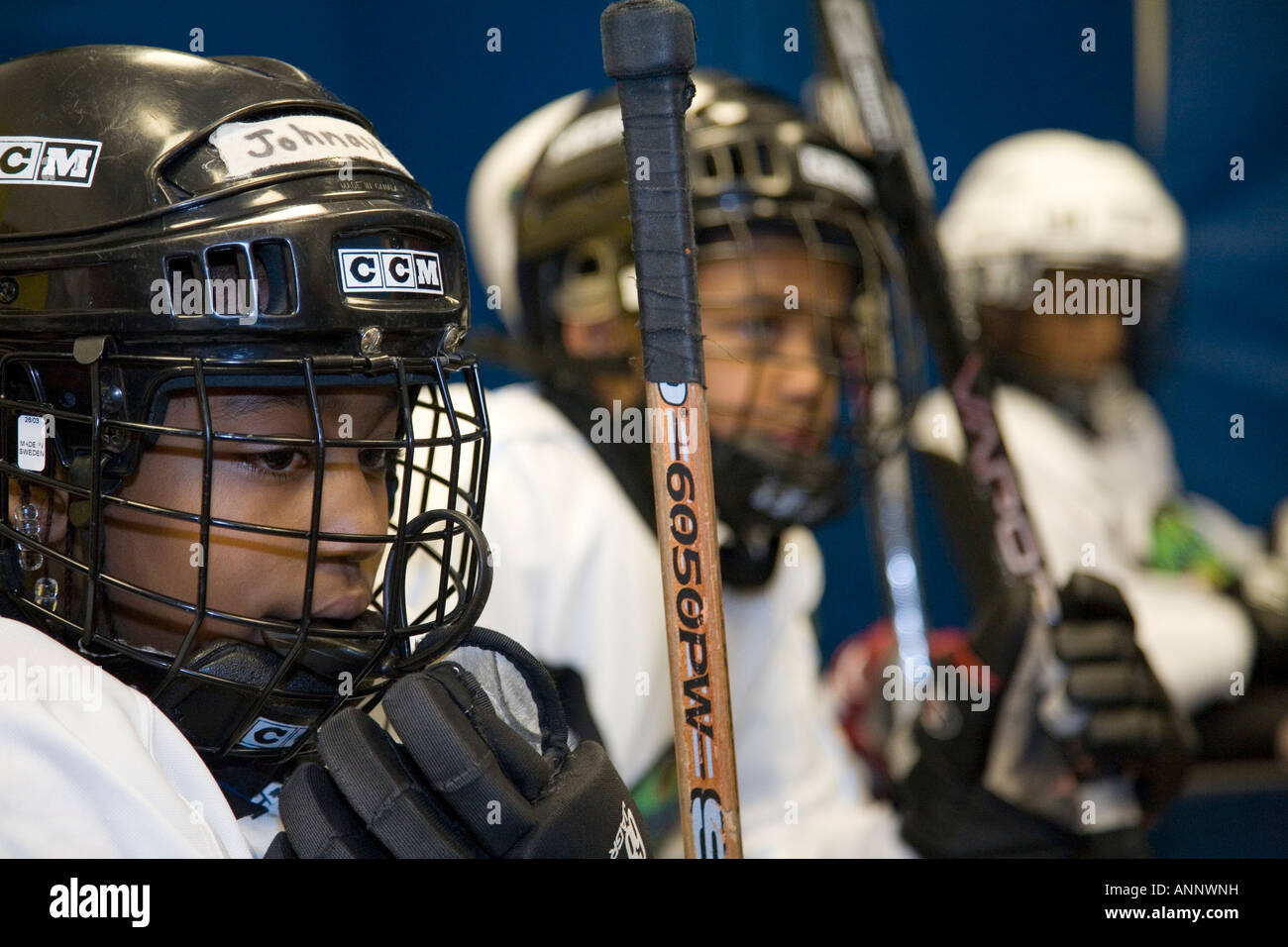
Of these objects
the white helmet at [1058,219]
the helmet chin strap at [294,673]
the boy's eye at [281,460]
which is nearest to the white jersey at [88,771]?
the helmet chin strap at [294,673]

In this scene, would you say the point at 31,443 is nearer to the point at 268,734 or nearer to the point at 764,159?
the point at 268,734

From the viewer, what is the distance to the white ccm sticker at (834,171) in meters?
1.57

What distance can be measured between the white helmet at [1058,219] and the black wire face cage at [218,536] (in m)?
1.73

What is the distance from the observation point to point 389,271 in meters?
0.82

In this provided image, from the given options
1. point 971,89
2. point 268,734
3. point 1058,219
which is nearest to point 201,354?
point 268,734

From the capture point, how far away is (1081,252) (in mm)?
2484

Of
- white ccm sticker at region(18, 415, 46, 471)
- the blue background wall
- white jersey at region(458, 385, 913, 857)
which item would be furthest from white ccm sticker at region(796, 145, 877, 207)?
white ccm sticker at region(18, 415, 46, 471)

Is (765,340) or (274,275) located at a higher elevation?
(274,275)

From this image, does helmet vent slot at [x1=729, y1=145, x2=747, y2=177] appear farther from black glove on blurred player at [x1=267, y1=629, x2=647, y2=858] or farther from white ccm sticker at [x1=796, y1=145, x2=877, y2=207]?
black glove on blurred player at [x1=267, y1=629, x2=647, y2=858]

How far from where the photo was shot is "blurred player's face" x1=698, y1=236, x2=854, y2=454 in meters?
1.54

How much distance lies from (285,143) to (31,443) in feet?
0.85

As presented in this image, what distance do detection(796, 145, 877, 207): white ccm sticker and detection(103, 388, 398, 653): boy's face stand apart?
2.89ft
